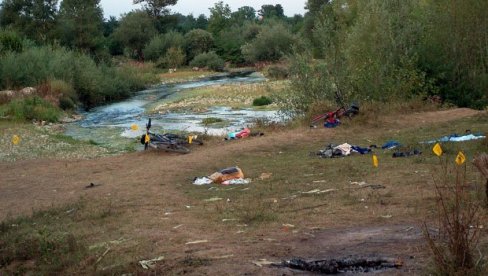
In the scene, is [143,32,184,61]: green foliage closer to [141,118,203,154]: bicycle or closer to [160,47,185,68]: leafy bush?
[160,47,185,68]: leafy bush

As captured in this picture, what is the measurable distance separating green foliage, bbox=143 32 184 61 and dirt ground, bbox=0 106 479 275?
61.3 m

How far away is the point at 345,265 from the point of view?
229 inches

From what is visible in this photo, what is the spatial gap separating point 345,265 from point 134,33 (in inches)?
3074

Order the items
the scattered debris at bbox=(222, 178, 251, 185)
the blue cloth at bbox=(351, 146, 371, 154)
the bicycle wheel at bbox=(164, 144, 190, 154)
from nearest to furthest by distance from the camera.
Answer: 1. the scattered debris at bbox=(222, 178, 251, 185)
2. the blue cloth at bbox=(351, 146, 371, 154)
3. the bicycle wheel at bbox=(164, 144, 190, 154)

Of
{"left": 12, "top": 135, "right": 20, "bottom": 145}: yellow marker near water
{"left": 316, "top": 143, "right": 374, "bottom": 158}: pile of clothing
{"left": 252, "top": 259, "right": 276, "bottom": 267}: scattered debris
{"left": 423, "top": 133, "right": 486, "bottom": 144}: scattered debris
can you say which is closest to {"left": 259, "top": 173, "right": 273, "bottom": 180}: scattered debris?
{"left": 316, "top": 143, "right": 374, "bottom": 158}: pile of clothing

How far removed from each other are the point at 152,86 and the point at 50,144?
3641 centimetres

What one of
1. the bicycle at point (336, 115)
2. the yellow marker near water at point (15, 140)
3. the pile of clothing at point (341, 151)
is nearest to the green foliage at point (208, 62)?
the yellow marker near water at point (15, 140)

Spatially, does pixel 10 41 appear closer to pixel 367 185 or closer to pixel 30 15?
pixel 30 15

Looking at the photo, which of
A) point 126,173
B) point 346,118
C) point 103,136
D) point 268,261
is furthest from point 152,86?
point 268,261

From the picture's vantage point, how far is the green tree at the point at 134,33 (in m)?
80.9

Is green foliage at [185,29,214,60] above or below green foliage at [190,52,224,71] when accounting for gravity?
above

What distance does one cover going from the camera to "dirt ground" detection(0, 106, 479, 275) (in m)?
6.29

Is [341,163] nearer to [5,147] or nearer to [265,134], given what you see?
[265,134]

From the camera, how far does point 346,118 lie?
19.1m
